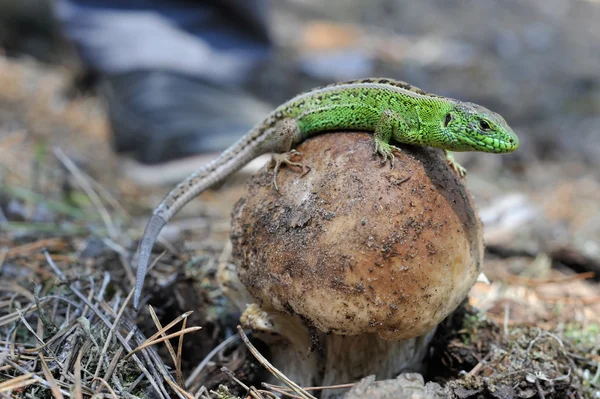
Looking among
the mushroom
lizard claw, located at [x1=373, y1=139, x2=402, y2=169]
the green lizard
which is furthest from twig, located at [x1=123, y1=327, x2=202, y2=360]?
lizard claw, located at [x1=373, y1=139, x2=402, y2=169]

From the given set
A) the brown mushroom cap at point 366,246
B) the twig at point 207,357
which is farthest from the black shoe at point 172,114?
the brown mushroom cap at point 366,246

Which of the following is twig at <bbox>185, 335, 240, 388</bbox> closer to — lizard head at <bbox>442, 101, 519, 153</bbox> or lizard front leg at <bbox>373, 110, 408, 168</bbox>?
lizard front leg at <bbox>373, 110, 408, 168</bbox>

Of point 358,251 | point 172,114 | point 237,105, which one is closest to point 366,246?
point 358,251

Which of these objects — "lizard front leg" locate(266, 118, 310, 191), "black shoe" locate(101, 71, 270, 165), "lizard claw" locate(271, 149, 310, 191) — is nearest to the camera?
"lizard claw" locate(271, 149, 310, 191)

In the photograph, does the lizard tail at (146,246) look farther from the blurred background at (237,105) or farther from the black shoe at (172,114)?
the black shoe at (172,114)

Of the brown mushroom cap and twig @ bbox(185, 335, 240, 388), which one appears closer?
the brown mushroom cap

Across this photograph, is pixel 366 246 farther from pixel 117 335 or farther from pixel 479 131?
pixel 117 335
